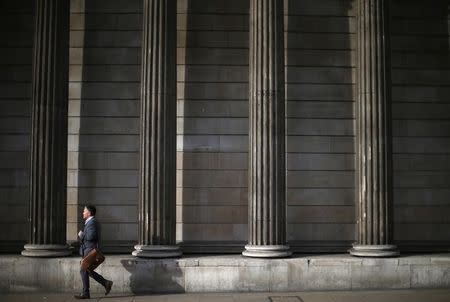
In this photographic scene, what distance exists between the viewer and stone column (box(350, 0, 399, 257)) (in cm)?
1312

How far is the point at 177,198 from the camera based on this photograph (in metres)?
14.7

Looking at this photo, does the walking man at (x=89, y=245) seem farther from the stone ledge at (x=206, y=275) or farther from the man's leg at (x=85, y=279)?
the stone ledge at (x=206, y=275)

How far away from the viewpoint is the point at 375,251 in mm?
12922

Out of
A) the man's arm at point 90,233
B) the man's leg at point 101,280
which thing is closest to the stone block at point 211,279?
the man's leg at point 101,280

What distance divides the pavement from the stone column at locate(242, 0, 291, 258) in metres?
1.24

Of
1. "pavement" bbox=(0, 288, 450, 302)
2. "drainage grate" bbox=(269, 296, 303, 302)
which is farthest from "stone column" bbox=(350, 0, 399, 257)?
"drainage grate" bbox=(269, 296, 303, 302)

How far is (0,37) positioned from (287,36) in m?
8.78

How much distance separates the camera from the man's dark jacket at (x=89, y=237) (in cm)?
1128

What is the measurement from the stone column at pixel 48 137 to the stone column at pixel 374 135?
8.01 m

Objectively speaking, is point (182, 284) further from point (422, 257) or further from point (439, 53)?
point (439, 53)

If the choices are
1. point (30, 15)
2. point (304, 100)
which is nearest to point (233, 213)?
point (304, 100)

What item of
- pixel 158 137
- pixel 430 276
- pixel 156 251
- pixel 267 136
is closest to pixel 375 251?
pixel 430 276

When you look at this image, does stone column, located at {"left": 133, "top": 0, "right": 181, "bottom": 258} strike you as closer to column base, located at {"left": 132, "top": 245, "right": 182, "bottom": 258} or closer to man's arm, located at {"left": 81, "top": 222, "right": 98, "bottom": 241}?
column base, located at {"left": 132, "top": 245, "right": 182, "bottom": 258}

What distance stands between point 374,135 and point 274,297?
507 centimetres
